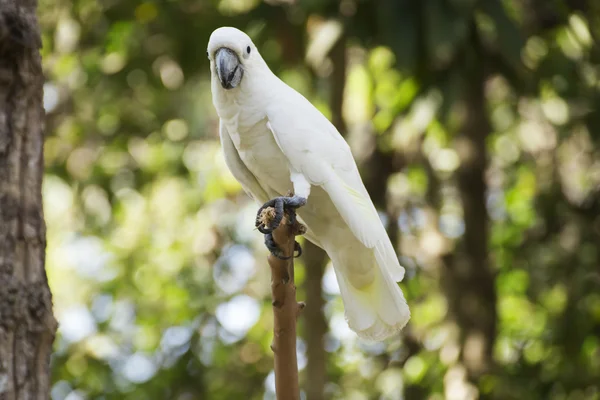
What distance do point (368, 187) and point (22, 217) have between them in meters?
2.38

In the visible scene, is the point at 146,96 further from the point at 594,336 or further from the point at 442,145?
the point at 594,336

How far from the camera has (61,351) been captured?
4.23 m

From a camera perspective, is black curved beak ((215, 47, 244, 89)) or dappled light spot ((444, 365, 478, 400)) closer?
black curved beak ((215, 47, 244, 89))

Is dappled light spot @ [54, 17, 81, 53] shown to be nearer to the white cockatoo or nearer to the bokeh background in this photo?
the bokeh background

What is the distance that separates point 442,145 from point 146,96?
1.52 meters

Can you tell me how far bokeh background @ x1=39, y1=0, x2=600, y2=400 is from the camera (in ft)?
10.7

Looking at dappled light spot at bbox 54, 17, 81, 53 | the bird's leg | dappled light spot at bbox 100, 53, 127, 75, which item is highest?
dappled light spot at bbox 54, 17, 81, 53

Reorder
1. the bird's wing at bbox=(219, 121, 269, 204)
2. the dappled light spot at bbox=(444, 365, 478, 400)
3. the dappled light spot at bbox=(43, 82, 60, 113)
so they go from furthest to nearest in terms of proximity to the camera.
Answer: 1. the dappled light spot at bbox=(43, 82, 60, 113)
2. the dappled light spot at bbox=(444, 365, 478, 400)
3. the bird's wing at bbox=(219, 121, 269, 204)

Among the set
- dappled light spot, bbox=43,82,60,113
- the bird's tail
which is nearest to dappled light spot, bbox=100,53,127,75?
Result: dappled light spot, bbox=43,82,60,113

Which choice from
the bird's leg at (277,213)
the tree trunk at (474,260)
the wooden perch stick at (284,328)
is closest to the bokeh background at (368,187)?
the tree trunk at (474,260)

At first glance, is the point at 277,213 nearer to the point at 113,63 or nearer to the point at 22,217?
the point at 22,217

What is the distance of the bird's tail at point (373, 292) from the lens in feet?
6.66

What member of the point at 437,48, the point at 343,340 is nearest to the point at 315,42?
the point at 437,48

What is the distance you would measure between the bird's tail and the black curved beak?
1.62 ft
